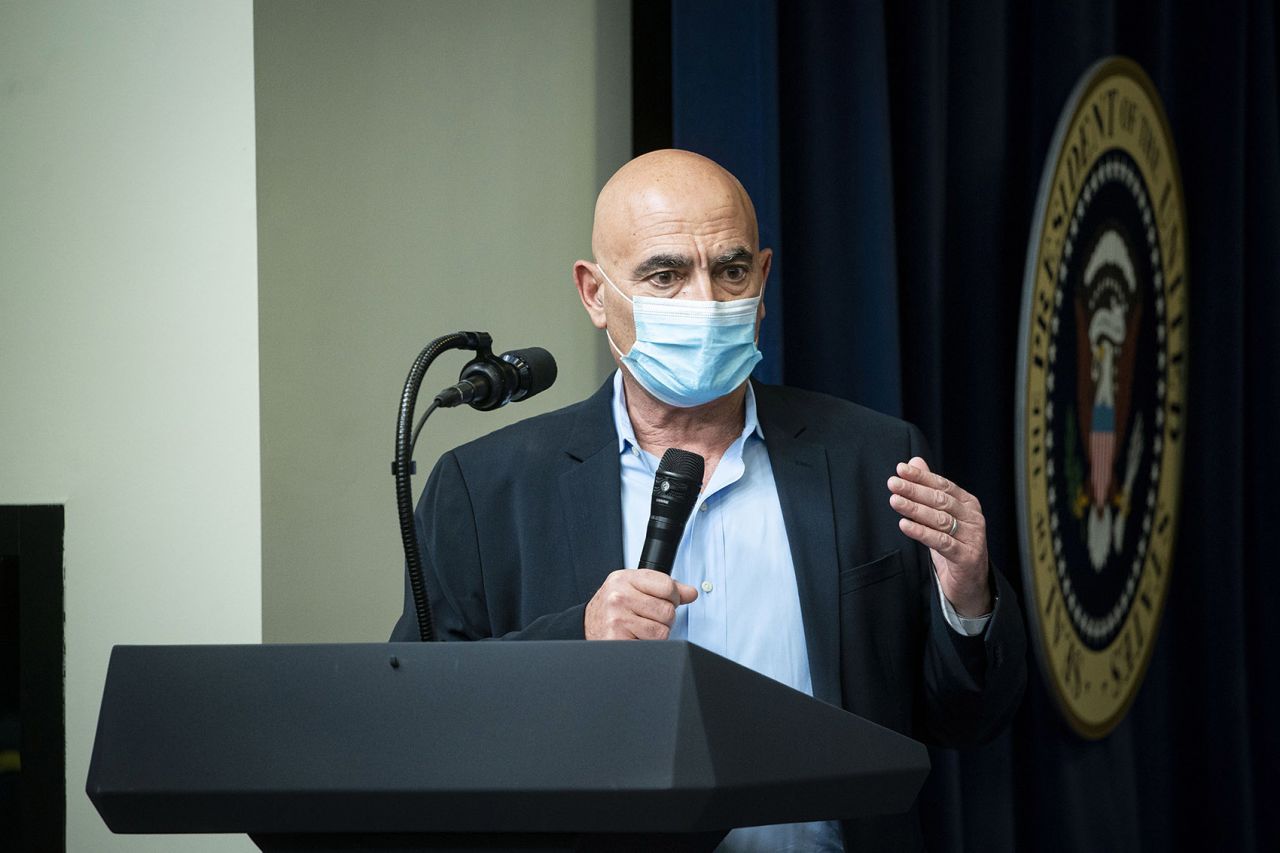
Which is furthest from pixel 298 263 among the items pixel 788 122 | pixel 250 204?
pixel 788 122

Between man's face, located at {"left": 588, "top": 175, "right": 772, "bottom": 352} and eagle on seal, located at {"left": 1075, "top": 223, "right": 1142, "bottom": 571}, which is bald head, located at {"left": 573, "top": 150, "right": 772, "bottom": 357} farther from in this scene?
eagle on seal, located at {"left": 1075, "top": 223, "right": 1142, "bottom": 571}

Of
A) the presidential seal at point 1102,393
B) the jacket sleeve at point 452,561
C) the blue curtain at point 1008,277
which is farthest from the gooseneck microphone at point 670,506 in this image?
the presidential seal at point 1102,393

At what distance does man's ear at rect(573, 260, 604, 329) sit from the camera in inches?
68.6

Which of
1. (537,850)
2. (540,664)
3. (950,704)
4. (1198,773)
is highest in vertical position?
(540,664)

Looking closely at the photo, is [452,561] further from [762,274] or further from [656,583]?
[656,583]

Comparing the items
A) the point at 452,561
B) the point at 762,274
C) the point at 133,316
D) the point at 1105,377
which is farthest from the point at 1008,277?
the point at 133,316

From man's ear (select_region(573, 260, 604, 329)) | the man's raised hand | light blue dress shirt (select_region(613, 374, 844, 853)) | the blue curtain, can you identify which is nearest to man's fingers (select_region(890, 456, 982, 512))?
the man's raised hand

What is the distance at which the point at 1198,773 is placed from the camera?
3166 mm

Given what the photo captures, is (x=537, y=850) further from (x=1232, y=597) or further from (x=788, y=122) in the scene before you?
(x=1232, y=597)

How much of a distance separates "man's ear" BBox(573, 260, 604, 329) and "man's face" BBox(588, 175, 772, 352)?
0.07 meters

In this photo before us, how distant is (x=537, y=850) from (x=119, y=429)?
117cm

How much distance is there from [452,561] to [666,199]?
1.63 ft

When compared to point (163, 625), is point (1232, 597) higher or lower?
lower

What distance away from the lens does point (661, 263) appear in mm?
1623
